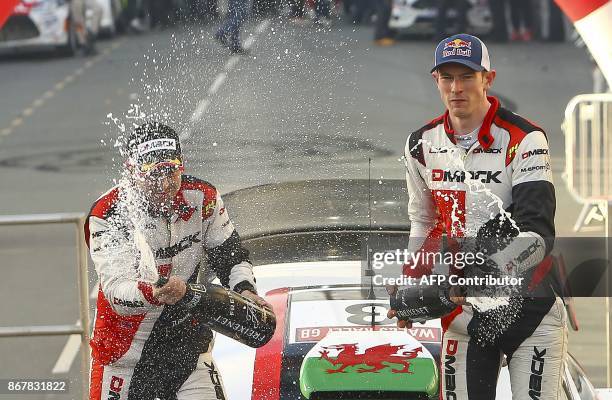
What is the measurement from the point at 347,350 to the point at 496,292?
601 mm

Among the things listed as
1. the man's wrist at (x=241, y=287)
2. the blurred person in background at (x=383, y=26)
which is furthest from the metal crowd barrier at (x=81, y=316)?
the blurred person in background at (x=383, y=26)

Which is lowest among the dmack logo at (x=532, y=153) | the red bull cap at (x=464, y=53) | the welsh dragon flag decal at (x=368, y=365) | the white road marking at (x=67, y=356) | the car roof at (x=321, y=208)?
the white road marking at (x=67, y=356)

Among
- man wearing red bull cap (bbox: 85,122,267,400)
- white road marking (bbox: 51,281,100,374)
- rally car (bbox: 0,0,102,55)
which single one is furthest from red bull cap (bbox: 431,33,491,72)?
rally car (bbox: 0,0,102,55)

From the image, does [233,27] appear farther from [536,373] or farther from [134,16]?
[134,16]

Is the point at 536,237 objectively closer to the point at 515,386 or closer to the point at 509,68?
the point at 515,386

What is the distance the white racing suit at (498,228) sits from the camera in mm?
4195

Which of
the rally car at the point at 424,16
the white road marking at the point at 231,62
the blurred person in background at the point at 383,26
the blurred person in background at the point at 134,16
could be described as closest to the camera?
the white road marking at the point at 231,62

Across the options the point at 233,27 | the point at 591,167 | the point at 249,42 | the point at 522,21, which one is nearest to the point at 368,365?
the point at 249,42

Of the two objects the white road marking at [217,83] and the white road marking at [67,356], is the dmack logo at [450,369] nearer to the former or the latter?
the white road marking at [217,83]

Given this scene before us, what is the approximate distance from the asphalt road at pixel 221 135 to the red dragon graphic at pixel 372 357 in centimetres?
150

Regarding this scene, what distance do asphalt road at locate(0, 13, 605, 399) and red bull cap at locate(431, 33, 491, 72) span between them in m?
1.67

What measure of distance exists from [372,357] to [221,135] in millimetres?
3046

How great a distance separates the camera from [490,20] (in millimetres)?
21438

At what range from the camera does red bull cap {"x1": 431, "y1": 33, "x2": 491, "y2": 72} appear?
430cm
